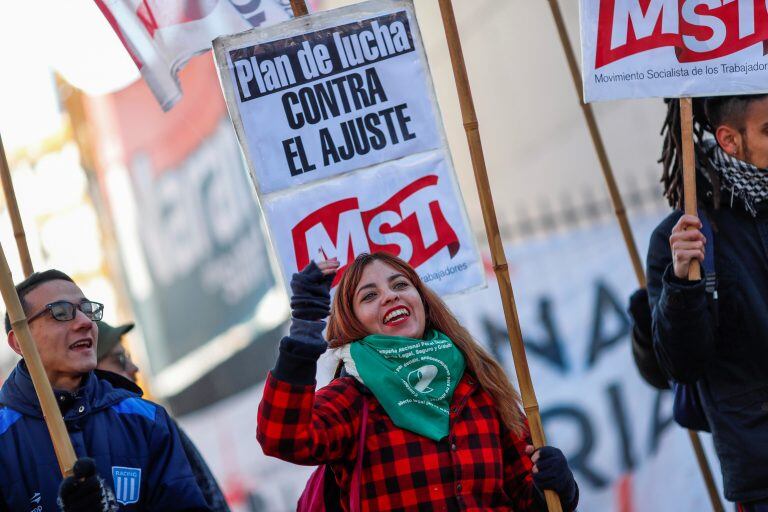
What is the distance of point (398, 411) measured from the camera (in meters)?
3.37

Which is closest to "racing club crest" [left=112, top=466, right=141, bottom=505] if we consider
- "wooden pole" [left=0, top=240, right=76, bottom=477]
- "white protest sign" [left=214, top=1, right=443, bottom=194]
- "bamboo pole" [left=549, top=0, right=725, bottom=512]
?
"wooden pole" [left=0, top=240, right=76, bottom=477]

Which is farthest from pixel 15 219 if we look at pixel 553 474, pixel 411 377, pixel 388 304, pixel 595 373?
pixel 595 373

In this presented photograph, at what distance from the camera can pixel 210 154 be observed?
12664mm

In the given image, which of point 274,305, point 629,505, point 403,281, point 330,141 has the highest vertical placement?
point 330,141

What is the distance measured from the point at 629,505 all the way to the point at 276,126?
376 cm

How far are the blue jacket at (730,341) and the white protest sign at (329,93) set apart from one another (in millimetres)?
1013

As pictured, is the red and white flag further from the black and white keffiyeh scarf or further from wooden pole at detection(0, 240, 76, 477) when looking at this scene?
the black and white keffiyeh scarf

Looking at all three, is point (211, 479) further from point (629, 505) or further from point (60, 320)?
point (629, 505)

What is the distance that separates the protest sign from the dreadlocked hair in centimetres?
71

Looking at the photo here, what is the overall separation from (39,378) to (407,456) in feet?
3.28

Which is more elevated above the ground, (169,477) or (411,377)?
(411,377)

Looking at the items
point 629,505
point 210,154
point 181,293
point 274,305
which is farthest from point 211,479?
point 181,293

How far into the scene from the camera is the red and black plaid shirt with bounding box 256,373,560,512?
129 inches

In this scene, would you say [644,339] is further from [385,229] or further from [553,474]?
[385,229]
